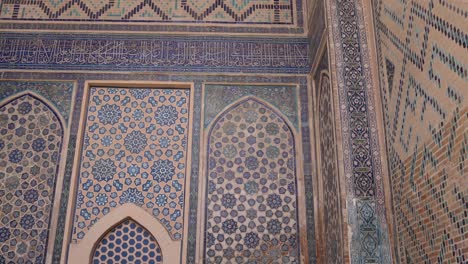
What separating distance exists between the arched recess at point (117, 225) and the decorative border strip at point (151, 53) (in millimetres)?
1429

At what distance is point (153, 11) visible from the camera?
536 cm

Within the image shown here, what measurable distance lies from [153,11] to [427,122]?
330 centimetres

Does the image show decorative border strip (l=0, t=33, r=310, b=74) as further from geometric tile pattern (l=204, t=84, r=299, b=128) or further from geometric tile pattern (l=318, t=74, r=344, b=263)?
geometric tile pattern (l=318, t=74, r=344, b=263)

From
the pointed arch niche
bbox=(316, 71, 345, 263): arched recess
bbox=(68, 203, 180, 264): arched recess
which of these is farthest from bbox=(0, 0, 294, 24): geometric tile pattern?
bbox=(68, 203, 180, 264): arched recess

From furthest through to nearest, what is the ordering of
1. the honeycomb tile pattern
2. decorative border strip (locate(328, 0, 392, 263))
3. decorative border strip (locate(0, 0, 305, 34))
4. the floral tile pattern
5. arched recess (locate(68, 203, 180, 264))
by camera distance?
decorative border strip (locate(0, 0, 305, 34)), the floral tile pattern, arched recess (locate(68, 203, 180, 264)), decorative border strip (locate(328, 0, 392, 263)), the honeycomb tile pattern

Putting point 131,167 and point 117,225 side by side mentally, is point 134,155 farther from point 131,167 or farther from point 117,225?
point 117,225

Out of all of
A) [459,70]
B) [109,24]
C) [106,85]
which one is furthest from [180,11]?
[459,70]

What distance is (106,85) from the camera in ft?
16.4

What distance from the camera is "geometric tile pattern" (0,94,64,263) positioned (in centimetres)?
442

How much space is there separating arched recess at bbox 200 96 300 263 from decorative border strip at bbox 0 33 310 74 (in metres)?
0.47

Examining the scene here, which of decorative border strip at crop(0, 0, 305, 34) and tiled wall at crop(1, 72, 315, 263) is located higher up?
decorative border strip at crop(0, 0, 305, 34)

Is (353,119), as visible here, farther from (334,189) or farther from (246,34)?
(246,34)

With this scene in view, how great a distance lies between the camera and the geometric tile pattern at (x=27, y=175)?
4.42m

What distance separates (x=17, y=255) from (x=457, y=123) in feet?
12.0
